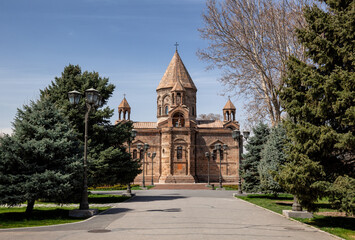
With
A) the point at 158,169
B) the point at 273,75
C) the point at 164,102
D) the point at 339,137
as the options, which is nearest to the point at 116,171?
the point at 273,75

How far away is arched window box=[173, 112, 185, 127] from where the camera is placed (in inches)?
1875

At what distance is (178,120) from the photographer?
47.8m

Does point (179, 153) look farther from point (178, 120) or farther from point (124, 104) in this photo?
point (124, 104)

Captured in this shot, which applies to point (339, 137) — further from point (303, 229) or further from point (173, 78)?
point (173, 78)

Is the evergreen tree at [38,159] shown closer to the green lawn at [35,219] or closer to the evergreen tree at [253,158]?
the green lawn at [35,219]

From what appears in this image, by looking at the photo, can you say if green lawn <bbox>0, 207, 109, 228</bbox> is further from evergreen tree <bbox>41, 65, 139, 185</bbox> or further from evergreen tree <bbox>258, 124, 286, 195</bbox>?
evergreen tree <bbox>258, 124, 286, 195</bbox>

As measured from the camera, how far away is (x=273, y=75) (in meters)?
21.0

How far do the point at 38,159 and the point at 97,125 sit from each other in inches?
261

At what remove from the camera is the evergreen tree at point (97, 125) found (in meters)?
18.0

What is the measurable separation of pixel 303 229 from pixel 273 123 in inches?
452

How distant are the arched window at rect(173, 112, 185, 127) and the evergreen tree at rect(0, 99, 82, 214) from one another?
114ft

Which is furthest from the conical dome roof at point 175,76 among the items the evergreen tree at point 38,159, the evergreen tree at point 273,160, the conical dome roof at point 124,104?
the evergreen tree at point 38,159

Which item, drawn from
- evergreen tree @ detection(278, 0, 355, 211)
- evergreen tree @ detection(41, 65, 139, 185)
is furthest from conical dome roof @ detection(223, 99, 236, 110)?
evergreen tree @ detection(278, 0, 355, 211)

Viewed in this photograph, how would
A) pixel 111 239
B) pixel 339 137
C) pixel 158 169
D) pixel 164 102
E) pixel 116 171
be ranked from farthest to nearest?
pixel 164 102 → pixel 158 169 → pixel 116 171 → pixel 339 137 → pixel 111 239
